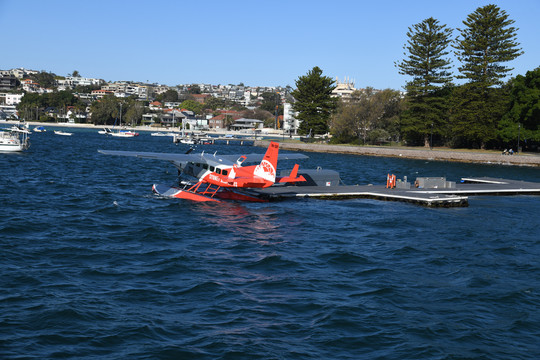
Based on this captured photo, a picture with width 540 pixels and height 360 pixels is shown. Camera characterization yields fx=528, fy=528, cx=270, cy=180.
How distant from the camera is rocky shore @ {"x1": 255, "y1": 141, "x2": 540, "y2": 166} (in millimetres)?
78188

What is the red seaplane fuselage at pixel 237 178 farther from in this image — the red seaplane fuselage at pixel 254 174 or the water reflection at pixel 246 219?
the water reflection at pixel 246 219

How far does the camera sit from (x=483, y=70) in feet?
285

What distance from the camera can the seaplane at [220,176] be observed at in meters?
30.4

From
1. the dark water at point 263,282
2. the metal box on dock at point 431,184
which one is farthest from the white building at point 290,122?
the dark water at point 263,282

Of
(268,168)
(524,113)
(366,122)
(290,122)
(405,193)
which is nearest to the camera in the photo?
(268,168)

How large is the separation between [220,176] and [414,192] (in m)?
13.6

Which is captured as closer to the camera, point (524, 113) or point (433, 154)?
point (524, 113)

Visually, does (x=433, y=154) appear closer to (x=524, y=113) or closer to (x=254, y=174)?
(x=524, y=113)

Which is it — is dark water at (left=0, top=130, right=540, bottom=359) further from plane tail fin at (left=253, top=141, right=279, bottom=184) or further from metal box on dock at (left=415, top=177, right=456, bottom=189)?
metal box on dock at (left=415, top=177, right=456, bottom=189)

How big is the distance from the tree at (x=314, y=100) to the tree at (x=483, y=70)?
30.8 m

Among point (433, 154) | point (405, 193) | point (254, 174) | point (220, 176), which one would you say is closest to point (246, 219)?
point (254, 174)

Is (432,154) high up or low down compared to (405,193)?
up

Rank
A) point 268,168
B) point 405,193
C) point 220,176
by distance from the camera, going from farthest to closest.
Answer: point 405,193
point 220,176
point 268,168

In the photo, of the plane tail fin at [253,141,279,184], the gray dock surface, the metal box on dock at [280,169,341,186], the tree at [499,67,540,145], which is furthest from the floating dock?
the tree at [499,67,540,145]
